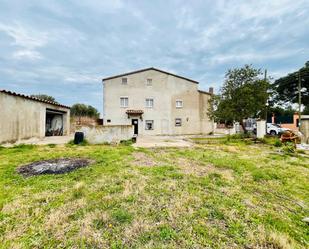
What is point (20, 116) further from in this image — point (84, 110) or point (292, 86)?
point (292, 86)

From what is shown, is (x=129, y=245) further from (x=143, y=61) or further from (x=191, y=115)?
(x=143, y=61)

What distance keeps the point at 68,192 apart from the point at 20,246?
167 cm

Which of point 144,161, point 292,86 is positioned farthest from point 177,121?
point 292,86

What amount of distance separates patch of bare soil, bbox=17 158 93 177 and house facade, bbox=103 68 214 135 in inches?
669

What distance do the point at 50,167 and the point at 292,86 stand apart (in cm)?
4191

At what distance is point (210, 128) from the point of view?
1057 inches

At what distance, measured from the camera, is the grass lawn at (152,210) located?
238cm

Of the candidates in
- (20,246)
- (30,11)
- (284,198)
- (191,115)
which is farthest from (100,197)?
(191,115)

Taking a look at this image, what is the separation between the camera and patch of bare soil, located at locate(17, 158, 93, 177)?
17.6 ft

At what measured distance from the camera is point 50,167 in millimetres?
5859

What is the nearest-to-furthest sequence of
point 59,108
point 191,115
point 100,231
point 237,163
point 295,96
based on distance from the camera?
point 100,231 → point 237,163 → point 59,108 → point 191,115 → point 295,96

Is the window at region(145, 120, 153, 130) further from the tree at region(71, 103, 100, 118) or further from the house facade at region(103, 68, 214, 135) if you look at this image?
the tree at region(71, 103, 100, 118)

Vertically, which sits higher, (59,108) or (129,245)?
(59,108)

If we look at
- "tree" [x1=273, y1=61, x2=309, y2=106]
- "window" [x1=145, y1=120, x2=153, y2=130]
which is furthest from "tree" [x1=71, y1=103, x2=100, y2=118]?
"tree" [x1=273, y1=61, x2=309, y2=106]
